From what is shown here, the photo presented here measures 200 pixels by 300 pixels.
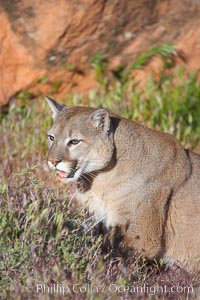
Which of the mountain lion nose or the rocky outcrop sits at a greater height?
the rocky outcrop

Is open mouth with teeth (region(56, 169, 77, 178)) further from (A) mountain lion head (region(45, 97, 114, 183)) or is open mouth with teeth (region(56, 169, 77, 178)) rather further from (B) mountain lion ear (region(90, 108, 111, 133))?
(B) mountain lion ear (region(90, 108, 111, 133))

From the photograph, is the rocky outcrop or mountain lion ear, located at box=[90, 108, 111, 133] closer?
mountain lion ear, located at box=[90, 108, 111, 133]

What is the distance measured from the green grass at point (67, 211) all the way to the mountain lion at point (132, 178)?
→ 158 mm

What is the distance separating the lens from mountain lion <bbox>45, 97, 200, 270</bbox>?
5.50 m

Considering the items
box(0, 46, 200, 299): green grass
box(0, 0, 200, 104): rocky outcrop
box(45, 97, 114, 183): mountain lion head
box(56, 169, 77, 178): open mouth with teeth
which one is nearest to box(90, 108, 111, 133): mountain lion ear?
box(45, 97, 114, 183): mountain lion head

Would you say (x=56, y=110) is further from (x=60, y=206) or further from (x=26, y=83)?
(x=26, y=83)

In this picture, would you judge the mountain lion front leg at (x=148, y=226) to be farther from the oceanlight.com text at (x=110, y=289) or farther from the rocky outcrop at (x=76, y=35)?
the rocky outcrop at (x=76, y=35)

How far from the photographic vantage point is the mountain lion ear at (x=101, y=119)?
18.2 feet

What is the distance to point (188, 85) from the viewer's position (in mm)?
8406

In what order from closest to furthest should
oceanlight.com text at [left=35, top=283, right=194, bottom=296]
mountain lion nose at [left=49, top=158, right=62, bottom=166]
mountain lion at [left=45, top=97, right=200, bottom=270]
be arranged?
oceanlight.com text at [left=35, top=283, right=194, bottom=296] < mountain lion nose at [left=49, top=158, right=62, bottom=166] < mountain lion at [left=45, top=97, right=200, bottom=270]

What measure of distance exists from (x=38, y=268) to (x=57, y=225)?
595mm

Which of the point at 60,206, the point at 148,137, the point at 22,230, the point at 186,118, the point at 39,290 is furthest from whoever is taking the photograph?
the point at 186,118

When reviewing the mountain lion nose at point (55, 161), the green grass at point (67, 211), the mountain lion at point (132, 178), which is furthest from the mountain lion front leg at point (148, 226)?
the mountain lion nose at point (55, 161)

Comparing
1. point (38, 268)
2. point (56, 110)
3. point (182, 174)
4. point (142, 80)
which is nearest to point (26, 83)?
point (142, 80)
